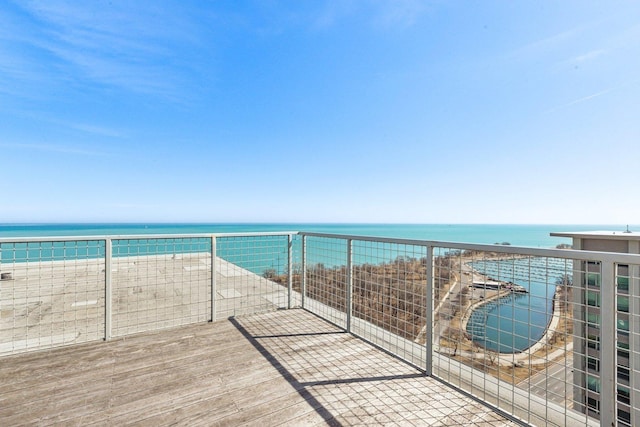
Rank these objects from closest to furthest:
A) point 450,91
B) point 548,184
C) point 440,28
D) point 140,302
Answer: point 140,302 < point 440,28 < point 450,91 < point 548,184

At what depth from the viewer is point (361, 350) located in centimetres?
247

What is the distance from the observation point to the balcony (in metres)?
1.41

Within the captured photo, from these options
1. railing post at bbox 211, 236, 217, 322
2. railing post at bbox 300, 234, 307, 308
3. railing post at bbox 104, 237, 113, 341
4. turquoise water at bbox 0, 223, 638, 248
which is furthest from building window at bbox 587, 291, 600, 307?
turquoise water at bbox 0, 223, 638, 248

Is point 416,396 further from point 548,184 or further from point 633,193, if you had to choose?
point 548,184

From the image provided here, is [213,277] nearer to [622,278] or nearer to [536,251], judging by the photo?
[536,251]

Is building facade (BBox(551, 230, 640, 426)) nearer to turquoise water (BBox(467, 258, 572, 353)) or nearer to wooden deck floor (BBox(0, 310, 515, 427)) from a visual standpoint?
turquoise water (BBox(467, 258, 572, 353))

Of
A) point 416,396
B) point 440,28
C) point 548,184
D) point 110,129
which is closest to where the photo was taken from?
point 416,396

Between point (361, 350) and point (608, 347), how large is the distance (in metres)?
1.70

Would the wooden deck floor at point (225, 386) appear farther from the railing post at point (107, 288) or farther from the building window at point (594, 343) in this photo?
the building window at point (594, 343)

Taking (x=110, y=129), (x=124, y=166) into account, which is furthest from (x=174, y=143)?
(x=124, y=166)

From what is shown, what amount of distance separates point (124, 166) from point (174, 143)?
7758 mm

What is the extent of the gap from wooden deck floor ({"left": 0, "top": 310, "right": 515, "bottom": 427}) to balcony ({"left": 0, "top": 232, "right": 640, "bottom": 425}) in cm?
1

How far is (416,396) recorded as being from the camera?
1769mm

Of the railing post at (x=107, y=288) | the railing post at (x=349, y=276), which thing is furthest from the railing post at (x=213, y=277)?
the railing post at (x=349, y=276)
